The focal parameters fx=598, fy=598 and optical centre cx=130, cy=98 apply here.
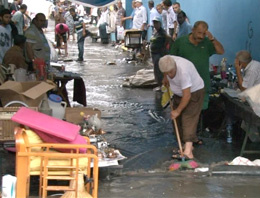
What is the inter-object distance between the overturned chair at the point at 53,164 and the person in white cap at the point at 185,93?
1783 mm

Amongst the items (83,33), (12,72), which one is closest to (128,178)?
(12,72)

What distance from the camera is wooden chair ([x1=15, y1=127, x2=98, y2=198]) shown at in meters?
5.50

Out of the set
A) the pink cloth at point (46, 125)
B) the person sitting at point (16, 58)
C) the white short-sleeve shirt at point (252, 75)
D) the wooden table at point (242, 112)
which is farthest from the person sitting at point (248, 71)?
the person sitting at point (16, 58)

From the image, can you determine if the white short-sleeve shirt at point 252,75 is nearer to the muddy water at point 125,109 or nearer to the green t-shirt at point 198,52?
the green t-shirt at point 198,52

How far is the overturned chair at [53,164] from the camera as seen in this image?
5.51m

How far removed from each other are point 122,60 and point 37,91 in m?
13.0

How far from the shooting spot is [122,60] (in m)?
20.7

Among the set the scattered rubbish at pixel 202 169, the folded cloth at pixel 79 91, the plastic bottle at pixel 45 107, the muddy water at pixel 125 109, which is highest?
the plastic bottle at pixel 45 107

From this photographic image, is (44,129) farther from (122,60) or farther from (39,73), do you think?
(122,60)

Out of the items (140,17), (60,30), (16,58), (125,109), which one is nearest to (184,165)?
(16,58)

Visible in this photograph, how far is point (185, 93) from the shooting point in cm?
731

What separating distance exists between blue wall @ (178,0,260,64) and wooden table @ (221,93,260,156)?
7.67 feet

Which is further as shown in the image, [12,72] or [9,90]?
[12,72]

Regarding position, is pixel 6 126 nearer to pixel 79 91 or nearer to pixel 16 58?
pixel 16 58
